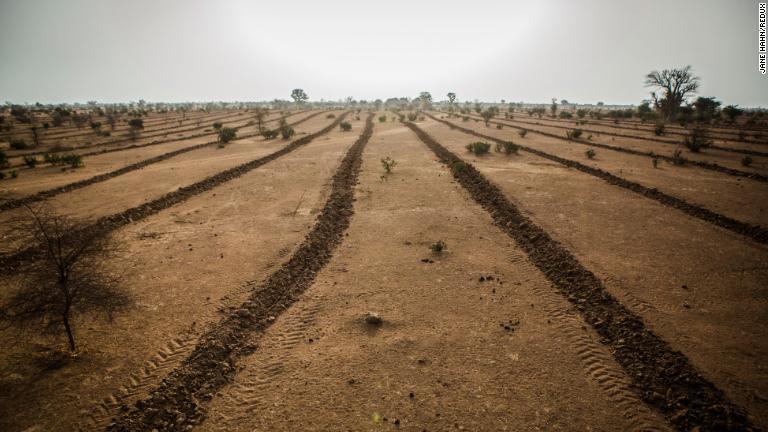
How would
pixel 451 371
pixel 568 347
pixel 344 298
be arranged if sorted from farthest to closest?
pixel 344 298 < pixel 568 347 < pixel 451 371

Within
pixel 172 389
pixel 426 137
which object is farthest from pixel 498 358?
pixel 426 137

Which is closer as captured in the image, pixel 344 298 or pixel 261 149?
pixel 344 298

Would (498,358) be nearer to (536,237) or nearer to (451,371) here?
(451,371)

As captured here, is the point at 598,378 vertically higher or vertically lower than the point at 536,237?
lower

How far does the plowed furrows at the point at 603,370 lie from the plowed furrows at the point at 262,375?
15.0ft

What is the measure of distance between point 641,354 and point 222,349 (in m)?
6.87

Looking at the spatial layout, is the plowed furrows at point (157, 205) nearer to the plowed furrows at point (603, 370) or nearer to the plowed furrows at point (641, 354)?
the plowed furrows at point (603, 370)

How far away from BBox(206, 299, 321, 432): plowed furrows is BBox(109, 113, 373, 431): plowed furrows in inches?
9.9

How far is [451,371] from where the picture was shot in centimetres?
521

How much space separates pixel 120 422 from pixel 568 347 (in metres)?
6.60

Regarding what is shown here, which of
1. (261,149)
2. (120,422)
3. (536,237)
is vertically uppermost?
(261,149)

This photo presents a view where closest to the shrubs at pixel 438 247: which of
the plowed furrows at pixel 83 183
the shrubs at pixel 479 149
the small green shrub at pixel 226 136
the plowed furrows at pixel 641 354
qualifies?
the plowed furrows at pixel 641 354

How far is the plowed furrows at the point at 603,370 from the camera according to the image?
4445 mm

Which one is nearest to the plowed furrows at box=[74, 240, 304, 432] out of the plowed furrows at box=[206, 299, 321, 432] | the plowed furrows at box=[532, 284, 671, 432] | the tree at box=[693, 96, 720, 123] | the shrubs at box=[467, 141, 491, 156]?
the plowed furrows at box=[206, 299, 321, 432]
